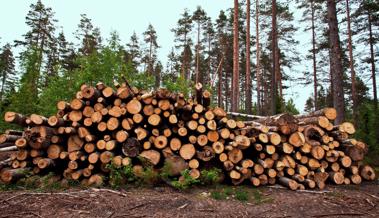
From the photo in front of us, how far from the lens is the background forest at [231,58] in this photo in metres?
12.2

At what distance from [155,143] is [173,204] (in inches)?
61.9

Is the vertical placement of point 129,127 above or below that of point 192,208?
above

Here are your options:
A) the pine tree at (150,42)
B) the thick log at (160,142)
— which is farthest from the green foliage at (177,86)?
the pine tree at (150,42)

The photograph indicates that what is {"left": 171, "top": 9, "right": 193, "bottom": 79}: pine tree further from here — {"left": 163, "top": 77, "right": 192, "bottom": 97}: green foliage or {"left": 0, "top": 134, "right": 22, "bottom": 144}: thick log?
{"left": 0, "top": 134, "right": 22, "bottom": 144}: thick log

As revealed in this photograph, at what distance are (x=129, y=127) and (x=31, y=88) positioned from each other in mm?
9520

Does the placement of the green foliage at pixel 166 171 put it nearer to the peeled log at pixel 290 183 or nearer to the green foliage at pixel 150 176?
the green foliage at pixel 150 176

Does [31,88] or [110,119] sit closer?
[110,119]

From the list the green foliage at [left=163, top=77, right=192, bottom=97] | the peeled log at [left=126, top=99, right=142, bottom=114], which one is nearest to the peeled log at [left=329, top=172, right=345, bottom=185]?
the peeled log at [left=126, top=99, right=142, bottom=114]

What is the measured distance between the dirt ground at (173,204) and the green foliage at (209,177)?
0.67ft

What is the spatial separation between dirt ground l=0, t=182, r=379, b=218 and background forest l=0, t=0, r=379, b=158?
499 cm

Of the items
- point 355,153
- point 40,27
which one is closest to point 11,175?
point 355,153

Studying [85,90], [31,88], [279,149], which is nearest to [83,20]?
[31,88]

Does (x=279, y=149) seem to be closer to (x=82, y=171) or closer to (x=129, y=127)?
(x=129, y=127)

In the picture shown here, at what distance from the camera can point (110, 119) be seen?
19.5 feet
